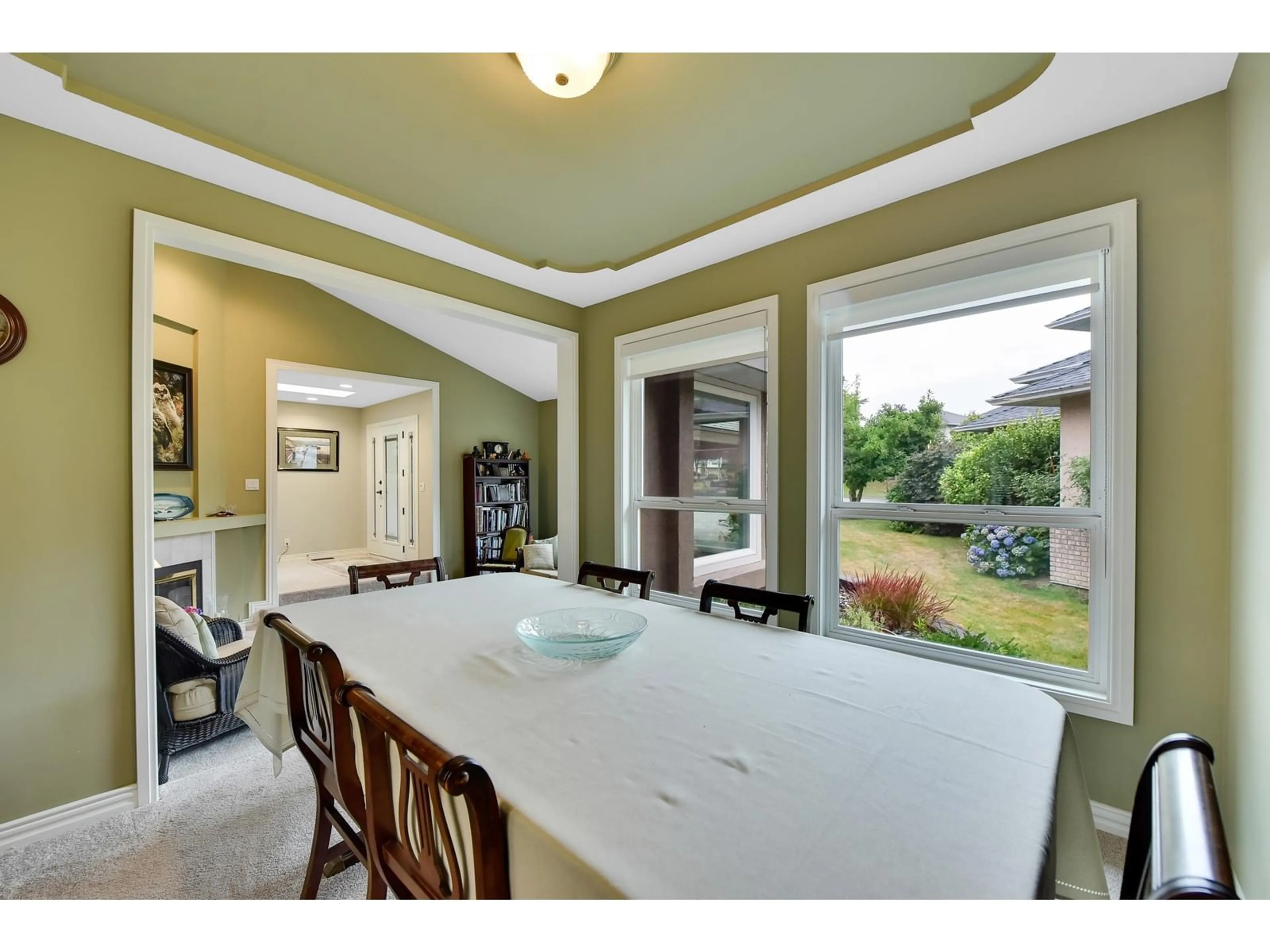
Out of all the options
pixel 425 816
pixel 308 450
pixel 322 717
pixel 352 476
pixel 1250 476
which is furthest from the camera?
pixel 352 476

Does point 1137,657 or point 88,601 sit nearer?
point 1137,657

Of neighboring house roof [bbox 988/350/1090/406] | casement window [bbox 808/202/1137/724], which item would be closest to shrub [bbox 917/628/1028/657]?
casement window [bbox 808/202/1137/724]

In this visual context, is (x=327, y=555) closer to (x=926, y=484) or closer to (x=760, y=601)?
(x=760, y=601)

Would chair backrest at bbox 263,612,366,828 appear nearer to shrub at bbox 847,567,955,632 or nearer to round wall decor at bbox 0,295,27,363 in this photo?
round wall decor at bbox 0,295,27,363

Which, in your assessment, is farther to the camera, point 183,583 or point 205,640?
point 183,583

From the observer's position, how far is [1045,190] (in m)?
1.82

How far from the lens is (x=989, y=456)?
1.99 m

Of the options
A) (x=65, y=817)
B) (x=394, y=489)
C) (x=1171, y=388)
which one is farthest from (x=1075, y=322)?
(x=394, y=489)

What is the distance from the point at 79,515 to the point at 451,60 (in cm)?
202

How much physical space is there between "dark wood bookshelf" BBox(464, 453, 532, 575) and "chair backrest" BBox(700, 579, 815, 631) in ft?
14.9

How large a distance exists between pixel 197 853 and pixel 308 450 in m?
6.92

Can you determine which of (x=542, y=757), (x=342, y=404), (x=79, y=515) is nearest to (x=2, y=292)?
(x=79, y=515)
